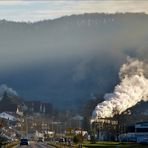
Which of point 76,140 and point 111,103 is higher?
point 111,103

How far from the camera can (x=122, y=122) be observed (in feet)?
598

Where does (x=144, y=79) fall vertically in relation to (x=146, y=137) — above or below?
above

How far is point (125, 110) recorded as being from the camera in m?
190

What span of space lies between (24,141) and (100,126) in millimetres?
69098

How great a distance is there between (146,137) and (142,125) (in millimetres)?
7845

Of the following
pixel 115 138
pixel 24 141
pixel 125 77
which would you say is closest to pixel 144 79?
pixel 125 77

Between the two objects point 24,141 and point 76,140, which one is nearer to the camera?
point 76,140

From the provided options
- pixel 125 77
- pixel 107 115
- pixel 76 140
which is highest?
pixel 125 77

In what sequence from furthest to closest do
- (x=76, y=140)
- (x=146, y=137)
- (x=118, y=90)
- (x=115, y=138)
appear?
(x=118, y=90) < (x=115, y=138) < (x=146, y=137) < (x=76, y=140)

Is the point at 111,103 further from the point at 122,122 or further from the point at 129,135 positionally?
the point at 129,135

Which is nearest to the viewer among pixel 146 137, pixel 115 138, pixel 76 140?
pixel 76 140

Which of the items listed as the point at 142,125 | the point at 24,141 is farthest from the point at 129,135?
the point at 24,141

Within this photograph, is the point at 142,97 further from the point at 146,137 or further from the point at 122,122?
the point at 146,137

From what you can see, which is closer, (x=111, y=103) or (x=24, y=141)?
(x=24, y=141)
